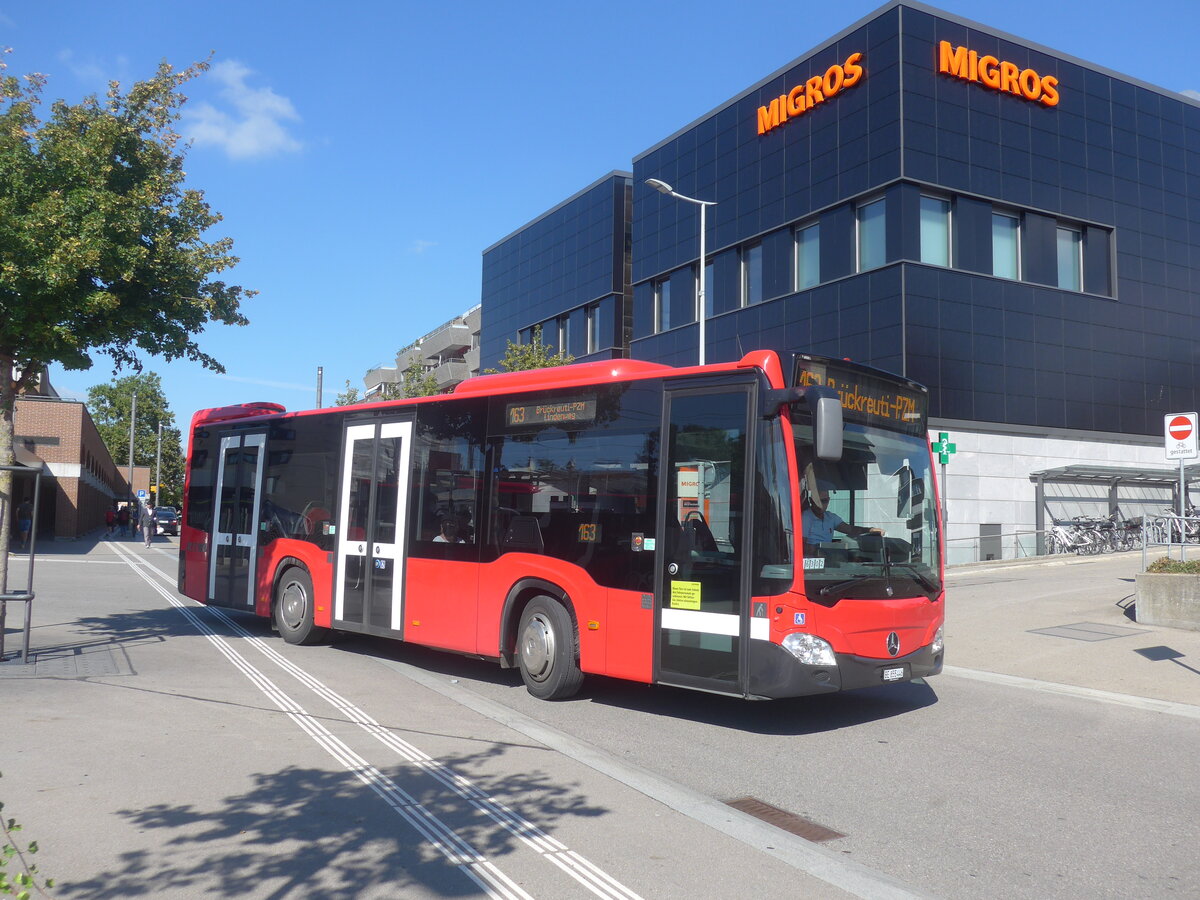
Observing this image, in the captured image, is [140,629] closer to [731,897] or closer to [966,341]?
[731,897]

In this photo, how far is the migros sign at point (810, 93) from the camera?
28578mm

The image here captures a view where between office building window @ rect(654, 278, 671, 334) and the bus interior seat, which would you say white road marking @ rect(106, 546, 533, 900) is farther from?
office building window @ rect(654, 278, 671, 334)

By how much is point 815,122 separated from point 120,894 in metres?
29.8

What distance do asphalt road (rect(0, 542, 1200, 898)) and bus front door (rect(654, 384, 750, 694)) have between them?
658 millimetres

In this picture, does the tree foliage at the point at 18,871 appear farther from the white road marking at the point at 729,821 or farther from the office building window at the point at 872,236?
the office building window at the point at 872,236

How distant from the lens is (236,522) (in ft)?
46.4

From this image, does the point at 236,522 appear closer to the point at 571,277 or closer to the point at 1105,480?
the point at 1105,480

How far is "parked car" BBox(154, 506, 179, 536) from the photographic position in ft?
185

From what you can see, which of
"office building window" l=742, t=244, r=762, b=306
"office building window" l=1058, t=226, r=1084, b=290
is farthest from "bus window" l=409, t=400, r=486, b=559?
"office building window" l=1058, t=226, r=1084, b=290

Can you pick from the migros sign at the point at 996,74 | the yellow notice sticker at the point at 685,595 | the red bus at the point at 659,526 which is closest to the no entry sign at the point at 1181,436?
the red bus at the point at 659,526

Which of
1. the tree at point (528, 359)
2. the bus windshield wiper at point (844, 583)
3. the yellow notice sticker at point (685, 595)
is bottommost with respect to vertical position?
the yellow notice sticker at point (685, 595)

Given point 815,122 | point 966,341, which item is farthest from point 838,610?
point 815,122

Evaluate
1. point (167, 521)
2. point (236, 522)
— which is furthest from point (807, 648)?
point (167, 521)

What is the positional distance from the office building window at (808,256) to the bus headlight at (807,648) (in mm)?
24018
